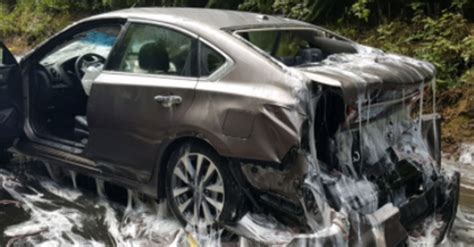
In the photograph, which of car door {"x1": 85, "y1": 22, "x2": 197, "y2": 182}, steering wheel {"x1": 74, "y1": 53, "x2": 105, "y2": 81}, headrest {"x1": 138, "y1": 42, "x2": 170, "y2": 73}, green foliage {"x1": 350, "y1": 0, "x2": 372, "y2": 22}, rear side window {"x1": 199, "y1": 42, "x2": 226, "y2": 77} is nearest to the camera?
rear side window {"x1": 199, "y1": 42, "x2": 226, "y2": 77}

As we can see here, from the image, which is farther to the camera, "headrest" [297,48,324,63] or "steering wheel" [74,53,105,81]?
"steering wheel" [74,53,105,81]

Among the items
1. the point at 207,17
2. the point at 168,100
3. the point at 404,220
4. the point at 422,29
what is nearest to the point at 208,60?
the point at 168,100

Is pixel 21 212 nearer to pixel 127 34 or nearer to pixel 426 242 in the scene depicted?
pixel 127 34

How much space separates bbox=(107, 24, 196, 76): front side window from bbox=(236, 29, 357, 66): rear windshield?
43 centimetres

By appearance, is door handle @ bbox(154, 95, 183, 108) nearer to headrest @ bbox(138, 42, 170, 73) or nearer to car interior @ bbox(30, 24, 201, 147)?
headrest @ bbox(138, 42, 170, 73)

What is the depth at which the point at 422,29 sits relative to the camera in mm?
8523

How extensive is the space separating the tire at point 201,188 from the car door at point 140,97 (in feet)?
0.69

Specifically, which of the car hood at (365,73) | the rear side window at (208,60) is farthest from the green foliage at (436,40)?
the rear side window at (208,60)

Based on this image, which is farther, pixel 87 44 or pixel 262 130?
pixel 87 44

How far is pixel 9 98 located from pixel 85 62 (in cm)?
79

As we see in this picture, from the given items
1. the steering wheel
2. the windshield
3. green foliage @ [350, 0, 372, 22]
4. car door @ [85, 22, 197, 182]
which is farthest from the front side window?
green foliage @ [350, 0, 372, 22]

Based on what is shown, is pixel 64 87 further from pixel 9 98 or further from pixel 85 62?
pixel 9 98

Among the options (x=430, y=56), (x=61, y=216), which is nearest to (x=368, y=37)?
(x=430, y=56)

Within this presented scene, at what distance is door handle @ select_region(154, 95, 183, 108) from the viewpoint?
395 centimetres
